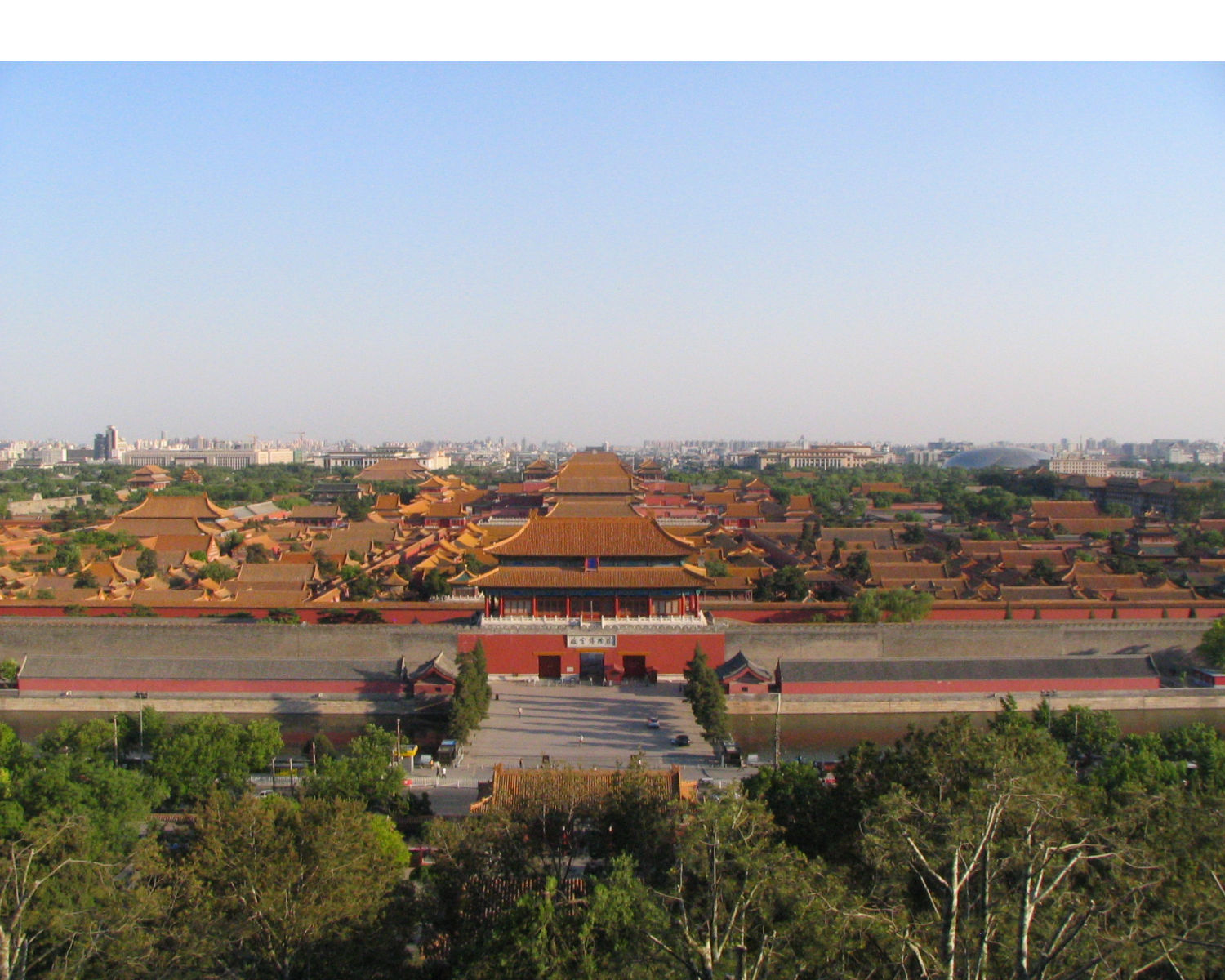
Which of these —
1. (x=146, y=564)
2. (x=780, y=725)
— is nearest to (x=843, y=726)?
(x=780, y=725)

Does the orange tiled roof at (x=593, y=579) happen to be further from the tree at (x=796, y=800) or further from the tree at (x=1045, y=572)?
the tree at (x=1045, y=572)

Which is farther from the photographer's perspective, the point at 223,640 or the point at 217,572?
the point at 217,572

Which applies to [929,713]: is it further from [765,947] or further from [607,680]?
[765,947]

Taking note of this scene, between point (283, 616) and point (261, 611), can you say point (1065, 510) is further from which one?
point (261, 611)

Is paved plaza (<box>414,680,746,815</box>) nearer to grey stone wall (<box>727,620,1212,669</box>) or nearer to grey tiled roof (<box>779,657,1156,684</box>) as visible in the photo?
grey stone wall (<box>727,620,1212,669</box>)

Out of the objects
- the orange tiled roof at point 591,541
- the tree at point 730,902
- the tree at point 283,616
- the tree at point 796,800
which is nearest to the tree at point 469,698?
the orange tiled roof at point 591,541

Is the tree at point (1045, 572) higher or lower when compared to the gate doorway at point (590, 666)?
higher

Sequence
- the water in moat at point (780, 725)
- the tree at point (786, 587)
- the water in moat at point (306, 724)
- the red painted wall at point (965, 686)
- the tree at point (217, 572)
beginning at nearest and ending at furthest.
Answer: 1. the water in moat at point (780, 725)
2. the water in moat at point (306, 724)
3. the red painted wall at point (965, 686)
4. the tree at point (786, 587)
5. the tree at point (217, 572)

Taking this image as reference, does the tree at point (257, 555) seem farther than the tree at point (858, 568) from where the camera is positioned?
Yes
